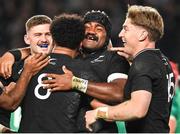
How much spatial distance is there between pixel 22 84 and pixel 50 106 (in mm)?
313

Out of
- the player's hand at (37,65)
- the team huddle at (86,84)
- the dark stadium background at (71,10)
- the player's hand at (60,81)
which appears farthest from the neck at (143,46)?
the dark stadium background at (71,10)

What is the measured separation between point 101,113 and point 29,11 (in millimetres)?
6781

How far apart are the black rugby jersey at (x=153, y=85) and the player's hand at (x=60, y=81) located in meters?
0.49

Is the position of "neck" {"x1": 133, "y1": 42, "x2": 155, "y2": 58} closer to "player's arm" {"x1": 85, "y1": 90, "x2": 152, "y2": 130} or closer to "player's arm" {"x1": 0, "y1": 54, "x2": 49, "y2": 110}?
"player's arm" {"x1": 85, "y1": 90, "x2": 152, "y2": 130}

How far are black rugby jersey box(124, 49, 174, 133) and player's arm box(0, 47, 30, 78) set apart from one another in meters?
1.18

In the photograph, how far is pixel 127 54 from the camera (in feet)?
17.9

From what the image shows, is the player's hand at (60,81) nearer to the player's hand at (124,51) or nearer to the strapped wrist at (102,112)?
the strapped wrist at (102,112)

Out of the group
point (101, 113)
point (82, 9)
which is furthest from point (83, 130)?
point (82, 9)

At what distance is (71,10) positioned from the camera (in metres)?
11.5

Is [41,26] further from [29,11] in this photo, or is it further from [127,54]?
[29,11]

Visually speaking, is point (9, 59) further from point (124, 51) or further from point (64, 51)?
point (124, 51)

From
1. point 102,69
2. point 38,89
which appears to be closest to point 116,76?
point 102,69

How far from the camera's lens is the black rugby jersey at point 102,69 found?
5352 mm

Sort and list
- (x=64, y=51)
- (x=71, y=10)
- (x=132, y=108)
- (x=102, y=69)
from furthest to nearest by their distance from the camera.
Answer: (x=71, y=10)
(x=102, y=69)
(x=64, y=51)
(x=132, y=108)
